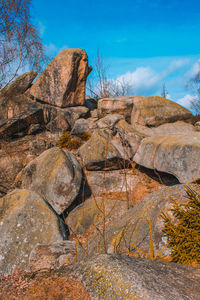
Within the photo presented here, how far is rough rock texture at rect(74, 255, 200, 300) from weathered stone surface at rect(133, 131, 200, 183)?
3.28 meters

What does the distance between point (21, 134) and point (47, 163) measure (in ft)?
12.5

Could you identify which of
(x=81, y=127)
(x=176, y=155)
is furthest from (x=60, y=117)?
(x=176, y=155)

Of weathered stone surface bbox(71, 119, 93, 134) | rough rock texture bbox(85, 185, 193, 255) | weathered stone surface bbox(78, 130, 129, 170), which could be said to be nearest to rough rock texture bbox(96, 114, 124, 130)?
weathered stone surface bbox(78, 130, 129, 170)

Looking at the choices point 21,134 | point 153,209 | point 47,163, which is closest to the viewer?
point 153,209

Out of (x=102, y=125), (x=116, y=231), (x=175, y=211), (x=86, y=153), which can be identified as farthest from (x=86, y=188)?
(x=175, y=211)

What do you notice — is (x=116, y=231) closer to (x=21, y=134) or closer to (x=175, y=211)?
(x=175, y=211)

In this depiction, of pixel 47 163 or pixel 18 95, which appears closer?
pixel 47 163

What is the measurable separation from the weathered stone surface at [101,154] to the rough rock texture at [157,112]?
5.79 ft

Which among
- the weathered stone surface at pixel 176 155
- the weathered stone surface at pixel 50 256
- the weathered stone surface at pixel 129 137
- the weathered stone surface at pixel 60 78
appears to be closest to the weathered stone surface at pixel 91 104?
the weathered stone surface at pixel 60 78

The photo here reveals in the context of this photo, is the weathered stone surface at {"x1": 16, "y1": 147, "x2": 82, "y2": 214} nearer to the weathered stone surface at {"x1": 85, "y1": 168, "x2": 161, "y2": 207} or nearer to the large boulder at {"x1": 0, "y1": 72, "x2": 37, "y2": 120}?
the weathered stone surface at {"x1": 85, "y1": 168, "x2": 161, "y2": 207}

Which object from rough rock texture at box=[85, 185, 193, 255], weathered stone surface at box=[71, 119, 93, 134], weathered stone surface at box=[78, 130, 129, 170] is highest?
weathered stone surface at box=[71, 119, 93, 134]

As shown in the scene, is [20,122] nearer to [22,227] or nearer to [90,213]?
[90,213]

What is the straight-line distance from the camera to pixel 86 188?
302 inches

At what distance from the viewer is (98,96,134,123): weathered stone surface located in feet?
31.5
